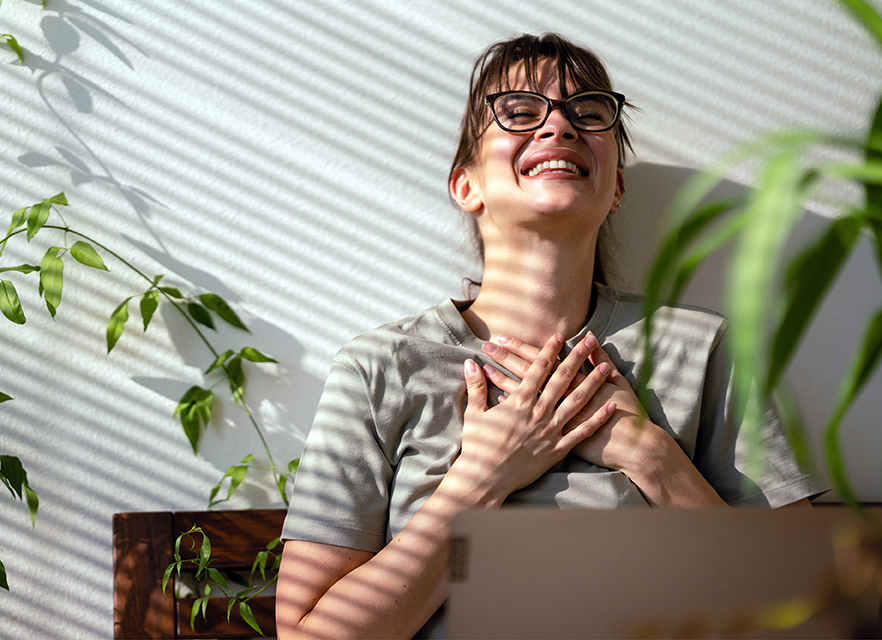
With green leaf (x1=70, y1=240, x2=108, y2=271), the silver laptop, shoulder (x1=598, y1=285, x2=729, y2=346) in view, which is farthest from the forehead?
the silver laptop

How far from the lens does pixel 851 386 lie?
0.30m

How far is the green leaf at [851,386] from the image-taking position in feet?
0.96

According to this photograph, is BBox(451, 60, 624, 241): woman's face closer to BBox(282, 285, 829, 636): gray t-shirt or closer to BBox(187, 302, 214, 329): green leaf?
BBox(282, 285, 829, 636): gray t-shirt

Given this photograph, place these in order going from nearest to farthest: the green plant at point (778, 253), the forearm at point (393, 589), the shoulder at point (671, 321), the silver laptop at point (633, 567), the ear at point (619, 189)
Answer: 1. the green plant at point (778, 253)
2. the silver laptop at point (633, 567)
3. the forearm at point (393, 589)
4. the shoulder at point (671, 321)
5. the ear at point (619, 189)

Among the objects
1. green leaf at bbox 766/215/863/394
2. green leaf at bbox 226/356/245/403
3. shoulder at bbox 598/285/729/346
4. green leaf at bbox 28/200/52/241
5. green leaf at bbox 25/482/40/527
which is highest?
green leaf at bbox 766/215/863/394

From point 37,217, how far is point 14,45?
329 millimetres

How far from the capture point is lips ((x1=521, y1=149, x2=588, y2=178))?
40.3 inches

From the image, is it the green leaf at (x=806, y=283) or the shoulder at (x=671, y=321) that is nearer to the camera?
the green leaf at (x=806, y=283)

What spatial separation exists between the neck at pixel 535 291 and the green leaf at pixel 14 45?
89 cm

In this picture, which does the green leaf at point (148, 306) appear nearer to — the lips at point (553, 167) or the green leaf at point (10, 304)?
the green leaf at point (10, 304)

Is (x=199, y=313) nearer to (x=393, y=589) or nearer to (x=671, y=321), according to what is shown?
(x=393, y=589)

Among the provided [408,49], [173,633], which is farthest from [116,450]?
[408,49]

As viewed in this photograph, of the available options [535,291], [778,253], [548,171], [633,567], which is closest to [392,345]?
[535,291]

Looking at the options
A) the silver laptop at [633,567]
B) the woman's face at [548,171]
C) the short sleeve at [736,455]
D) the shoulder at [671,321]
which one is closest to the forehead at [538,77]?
the woman's face at [548,171]
